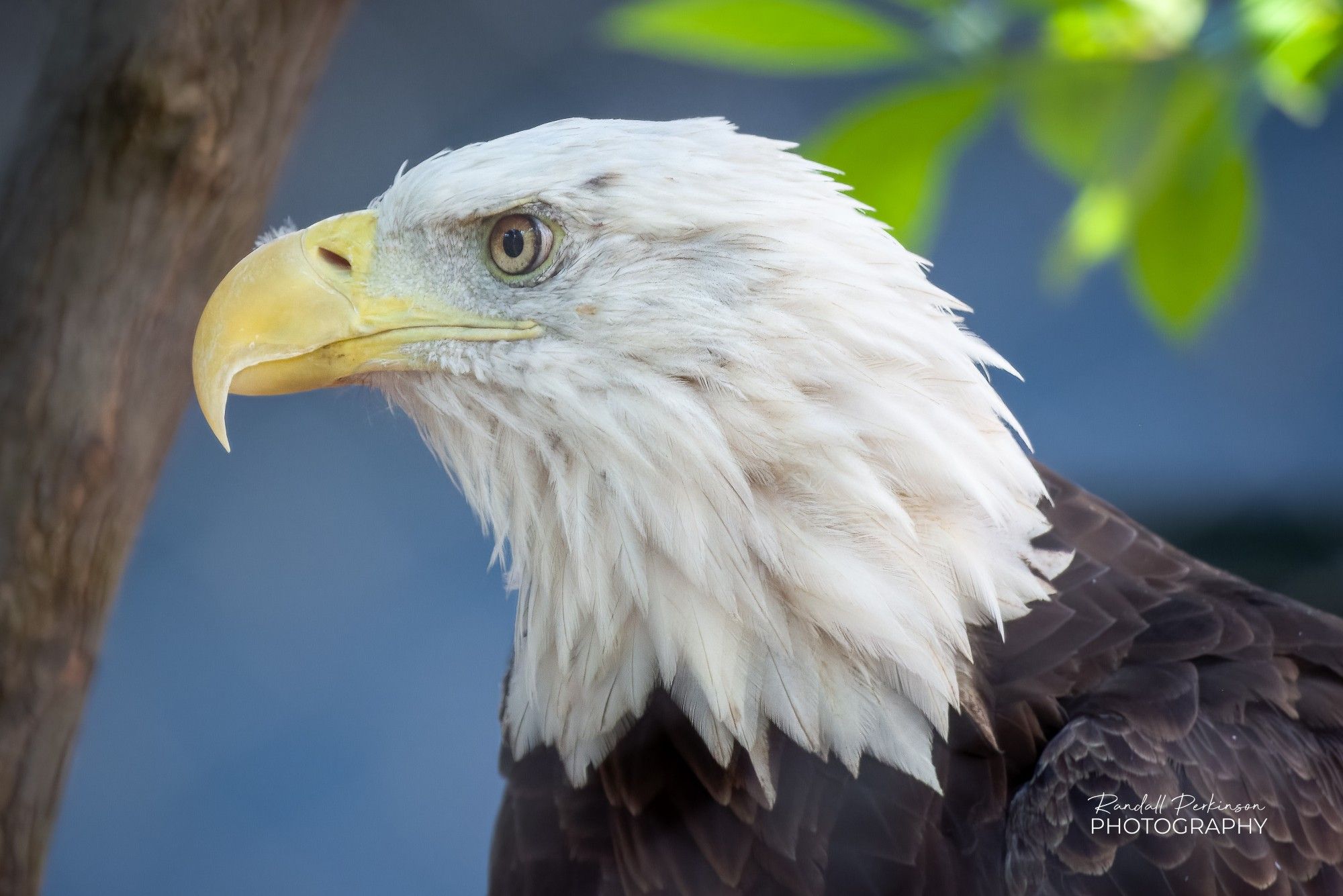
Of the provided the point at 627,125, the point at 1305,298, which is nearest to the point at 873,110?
the point at 627,125

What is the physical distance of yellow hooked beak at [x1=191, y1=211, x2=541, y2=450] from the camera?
0.87m

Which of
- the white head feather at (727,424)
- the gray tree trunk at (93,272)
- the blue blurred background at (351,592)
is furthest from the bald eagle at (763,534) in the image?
the blue blurred background at (351,592)

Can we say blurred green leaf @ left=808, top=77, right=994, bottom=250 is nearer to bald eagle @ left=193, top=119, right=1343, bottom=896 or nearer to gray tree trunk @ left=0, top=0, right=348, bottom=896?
bald eagle @ left=193, top=119, right=1343, bottom=896

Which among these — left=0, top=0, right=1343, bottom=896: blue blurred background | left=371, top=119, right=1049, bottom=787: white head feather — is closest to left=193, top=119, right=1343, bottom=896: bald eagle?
left=371, top=119, right=1049, bottom=787: white head feather

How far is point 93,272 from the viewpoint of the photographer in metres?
0.92

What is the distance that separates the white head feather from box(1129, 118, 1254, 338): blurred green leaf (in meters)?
0.17

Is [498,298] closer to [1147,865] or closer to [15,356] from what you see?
[15,356]

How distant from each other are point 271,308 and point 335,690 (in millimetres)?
914

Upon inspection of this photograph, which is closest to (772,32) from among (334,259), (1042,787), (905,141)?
(905,141)

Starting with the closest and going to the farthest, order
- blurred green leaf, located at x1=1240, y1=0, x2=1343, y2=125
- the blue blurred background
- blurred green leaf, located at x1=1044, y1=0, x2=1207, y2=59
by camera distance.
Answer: blurred green leaf, located at x1=1240, y1=0, x2=1343, y2=125 < blurred green leaf, located at x1=1044, y1=0, x2=1207, y2=59 < the blue blurred background

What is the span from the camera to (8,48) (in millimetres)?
1081
